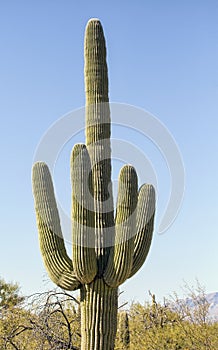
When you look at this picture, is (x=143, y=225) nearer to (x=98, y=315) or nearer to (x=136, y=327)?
(x=98, y=315)

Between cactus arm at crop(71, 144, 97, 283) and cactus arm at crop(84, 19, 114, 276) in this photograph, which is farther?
cactus arm at crop(84, 19, 114, 276)

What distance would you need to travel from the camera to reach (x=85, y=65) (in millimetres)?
8508

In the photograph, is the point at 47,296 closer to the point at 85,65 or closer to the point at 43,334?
the point at 43,334

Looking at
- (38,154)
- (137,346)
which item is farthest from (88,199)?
(137,346)

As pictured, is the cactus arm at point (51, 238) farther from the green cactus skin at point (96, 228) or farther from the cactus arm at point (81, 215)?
the cactus arm at point (81, 215)

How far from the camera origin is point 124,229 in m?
7.55

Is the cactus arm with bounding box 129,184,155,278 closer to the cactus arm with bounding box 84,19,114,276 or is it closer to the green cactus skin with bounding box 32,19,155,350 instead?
the green cactus skin with bounding box 32,19,155,350

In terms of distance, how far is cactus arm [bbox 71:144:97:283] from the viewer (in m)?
7.49

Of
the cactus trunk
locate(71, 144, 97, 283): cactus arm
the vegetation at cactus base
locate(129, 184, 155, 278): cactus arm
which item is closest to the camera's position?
locate(71, 144, 97, 283): cactus arm

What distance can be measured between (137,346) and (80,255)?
8.84 metres

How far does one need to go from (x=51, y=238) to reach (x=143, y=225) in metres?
1.19

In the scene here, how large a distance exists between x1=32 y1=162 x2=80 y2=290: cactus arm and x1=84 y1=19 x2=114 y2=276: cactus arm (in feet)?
1.38

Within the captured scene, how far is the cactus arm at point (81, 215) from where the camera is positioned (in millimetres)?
7488

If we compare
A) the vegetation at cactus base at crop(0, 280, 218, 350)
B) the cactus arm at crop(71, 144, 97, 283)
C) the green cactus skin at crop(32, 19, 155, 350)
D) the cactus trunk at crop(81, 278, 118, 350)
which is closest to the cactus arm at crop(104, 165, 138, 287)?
the green cactus skin at crop(32, 19, 155, 350)
